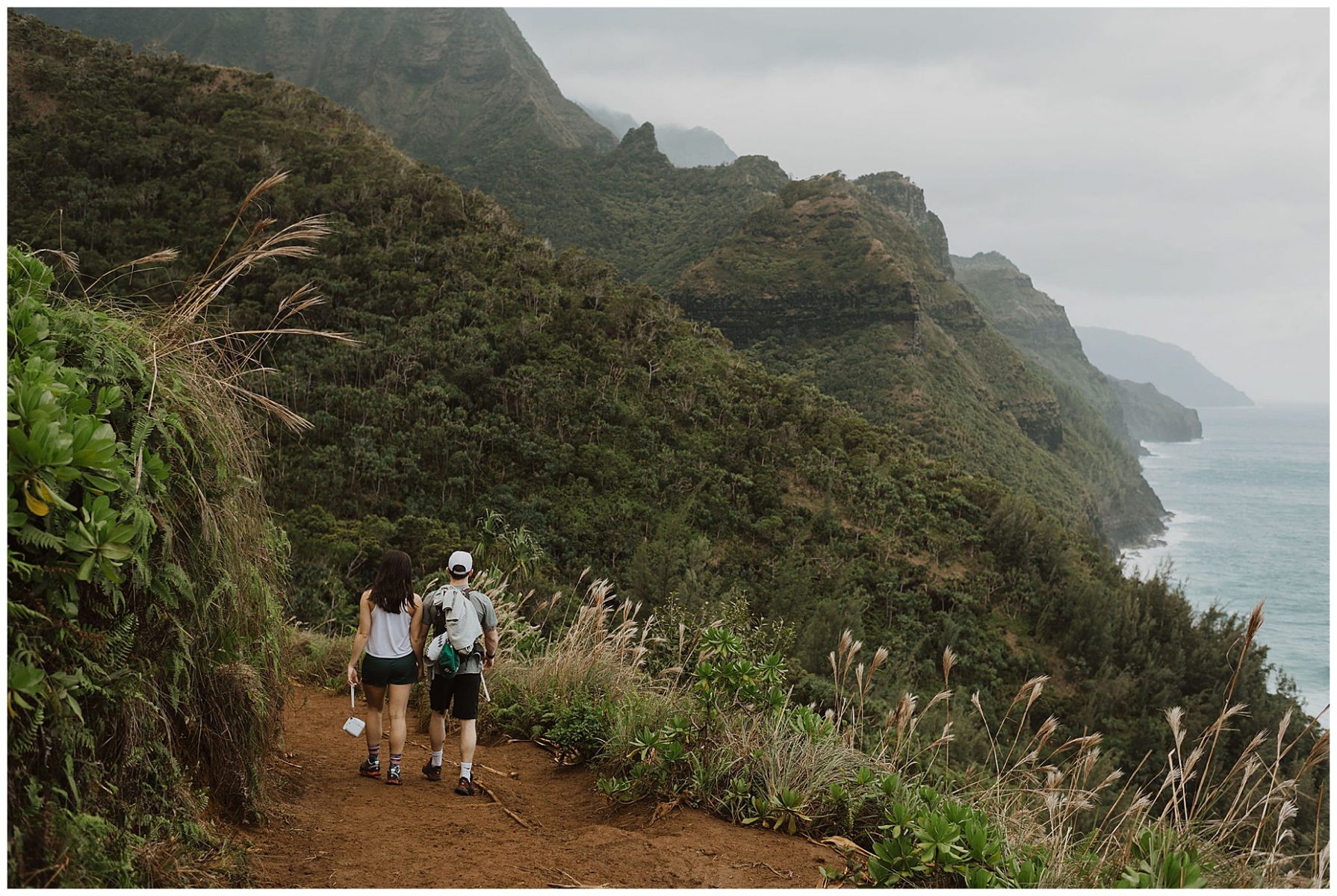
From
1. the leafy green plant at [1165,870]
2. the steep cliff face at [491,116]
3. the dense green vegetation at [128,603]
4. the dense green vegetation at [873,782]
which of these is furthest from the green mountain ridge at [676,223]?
the dense green vegetation at [128,603]

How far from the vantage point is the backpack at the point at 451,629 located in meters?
3.81

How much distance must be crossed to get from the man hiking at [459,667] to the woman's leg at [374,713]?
242 mm

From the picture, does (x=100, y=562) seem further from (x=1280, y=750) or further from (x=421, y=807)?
(x=1280, y=750)

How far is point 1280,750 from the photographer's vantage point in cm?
254

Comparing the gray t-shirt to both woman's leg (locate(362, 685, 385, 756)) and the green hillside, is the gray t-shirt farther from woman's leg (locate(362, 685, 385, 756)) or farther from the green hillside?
the green hillside

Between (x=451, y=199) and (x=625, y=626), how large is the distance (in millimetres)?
28482

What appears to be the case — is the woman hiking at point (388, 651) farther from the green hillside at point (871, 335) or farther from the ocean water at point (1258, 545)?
the green hillside at point (871, 335)

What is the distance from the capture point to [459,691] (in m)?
3.89

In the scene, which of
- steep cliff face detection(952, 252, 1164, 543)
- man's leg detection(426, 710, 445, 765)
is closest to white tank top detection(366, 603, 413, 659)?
man's leg detection(426, 710, 445, 765)

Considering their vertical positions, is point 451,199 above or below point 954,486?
above

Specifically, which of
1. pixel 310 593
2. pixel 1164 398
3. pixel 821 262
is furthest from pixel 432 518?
pixel 1164 398

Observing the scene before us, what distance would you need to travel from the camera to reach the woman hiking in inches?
149

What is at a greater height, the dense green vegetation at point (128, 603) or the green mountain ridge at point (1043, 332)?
the green mountain ridge at point (1043, 332)

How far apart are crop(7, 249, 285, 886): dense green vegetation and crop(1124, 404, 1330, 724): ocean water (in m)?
28.2
